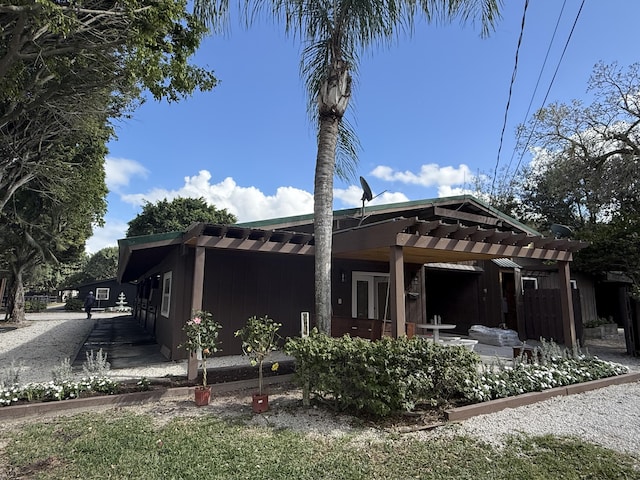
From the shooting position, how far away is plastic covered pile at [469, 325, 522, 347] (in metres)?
11.6

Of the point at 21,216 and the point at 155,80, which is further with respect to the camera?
the point at 21,216

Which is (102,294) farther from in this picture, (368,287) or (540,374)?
(540,374)

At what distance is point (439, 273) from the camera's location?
14.9 meters

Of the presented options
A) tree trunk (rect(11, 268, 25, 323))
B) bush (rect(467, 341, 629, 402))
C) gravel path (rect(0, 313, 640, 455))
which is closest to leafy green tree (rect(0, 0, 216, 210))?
gravel path (rect(0, 313, 640, 455))

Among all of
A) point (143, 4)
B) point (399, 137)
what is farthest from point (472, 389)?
point (399, 137)

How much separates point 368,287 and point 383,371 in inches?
264

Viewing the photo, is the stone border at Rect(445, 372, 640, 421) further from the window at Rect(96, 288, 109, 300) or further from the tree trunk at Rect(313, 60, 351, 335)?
the window at Rect(96, 288, 109, 300)

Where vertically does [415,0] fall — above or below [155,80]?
above

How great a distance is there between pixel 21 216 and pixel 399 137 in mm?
16615

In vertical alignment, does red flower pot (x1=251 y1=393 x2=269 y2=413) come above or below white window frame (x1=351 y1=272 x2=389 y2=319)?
below

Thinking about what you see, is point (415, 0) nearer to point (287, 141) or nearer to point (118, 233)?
point (287, 141)

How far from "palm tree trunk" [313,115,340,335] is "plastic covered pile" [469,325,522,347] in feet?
25.3

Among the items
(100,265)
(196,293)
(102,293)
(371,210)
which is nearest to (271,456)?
(196,293)

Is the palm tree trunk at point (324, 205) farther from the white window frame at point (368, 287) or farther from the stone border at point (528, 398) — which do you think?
the white window frame at point (368, 287)
